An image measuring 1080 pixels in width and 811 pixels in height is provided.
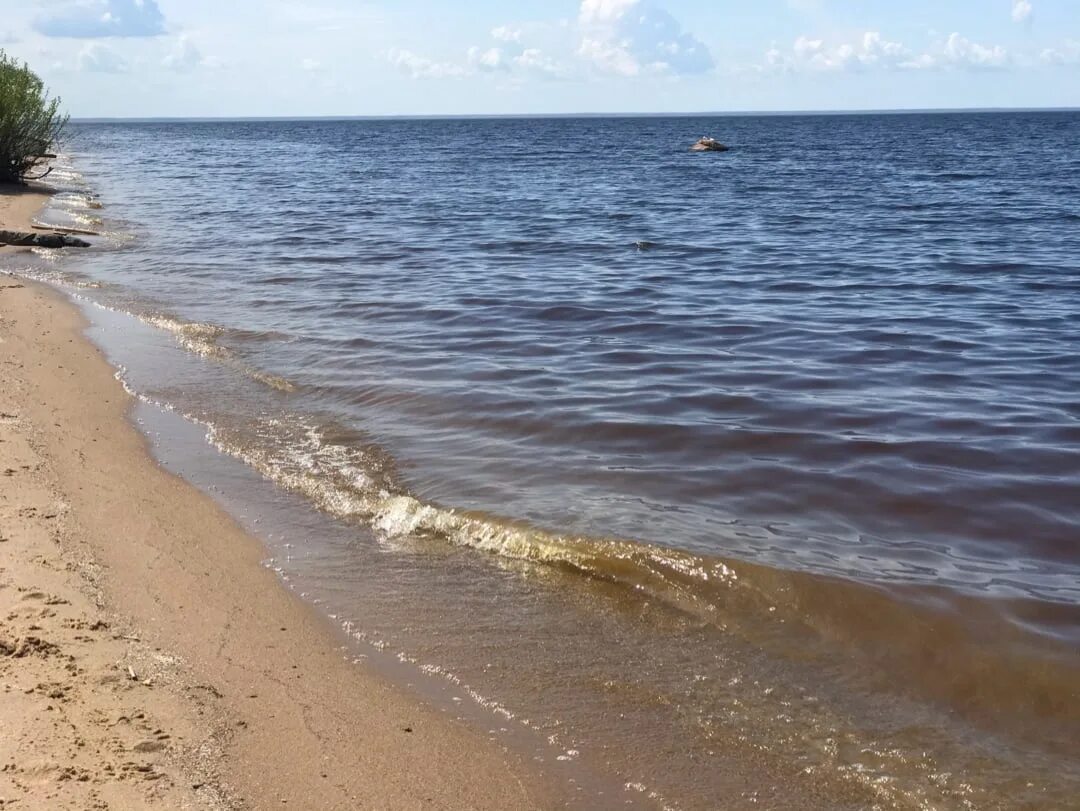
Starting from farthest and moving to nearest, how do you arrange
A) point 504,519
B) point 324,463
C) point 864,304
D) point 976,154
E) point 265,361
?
point 976,154
point 864,304
point 265,361
point 324,463
point 504,519

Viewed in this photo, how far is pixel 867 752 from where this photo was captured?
4379 millimetres

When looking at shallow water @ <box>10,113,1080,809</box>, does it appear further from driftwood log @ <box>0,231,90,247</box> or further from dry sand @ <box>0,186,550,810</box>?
driftwood log @ <box>0,231,90,247</box>

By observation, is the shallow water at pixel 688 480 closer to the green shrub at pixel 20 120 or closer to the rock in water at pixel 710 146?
the green shrub at pixel 20 120

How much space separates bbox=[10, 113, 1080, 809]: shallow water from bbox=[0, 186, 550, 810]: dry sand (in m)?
0.37

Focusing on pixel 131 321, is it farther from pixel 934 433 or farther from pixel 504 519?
pixel 934 433

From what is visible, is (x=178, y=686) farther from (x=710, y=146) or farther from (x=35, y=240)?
(x=710, y=146)

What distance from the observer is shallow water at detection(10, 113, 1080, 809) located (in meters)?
4.65

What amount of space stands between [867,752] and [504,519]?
3.11m

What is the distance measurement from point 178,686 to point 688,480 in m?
4.30

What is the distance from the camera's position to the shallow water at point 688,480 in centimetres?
465

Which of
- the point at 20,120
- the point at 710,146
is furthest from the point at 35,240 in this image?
the point at 710,146

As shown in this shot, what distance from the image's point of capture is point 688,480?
772cm

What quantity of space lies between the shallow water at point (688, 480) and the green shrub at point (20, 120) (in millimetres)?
13815

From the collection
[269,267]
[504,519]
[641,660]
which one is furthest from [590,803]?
[269,267]
